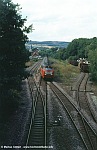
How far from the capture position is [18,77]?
20.7 meters

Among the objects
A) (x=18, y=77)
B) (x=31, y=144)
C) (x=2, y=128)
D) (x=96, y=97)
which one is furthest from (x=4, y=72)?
(x=96, y=97)

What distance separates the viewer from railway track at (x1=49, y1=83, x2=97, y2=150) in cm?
1662

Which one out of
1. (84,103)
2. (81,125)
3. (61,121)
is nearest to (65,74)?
(84,103)

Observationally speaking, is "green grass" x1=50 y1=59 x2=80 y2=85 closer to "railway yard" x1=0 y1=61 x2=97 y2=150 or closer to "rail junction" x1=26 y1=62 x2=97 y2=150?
"rail junction" x1=26 y1=62 x2=97 y2=150

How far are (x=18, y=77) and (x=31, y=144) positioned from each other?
19.6 feet

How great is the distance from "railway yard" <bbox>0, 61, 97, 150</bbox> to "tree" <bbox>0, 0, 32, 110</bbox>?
208cm

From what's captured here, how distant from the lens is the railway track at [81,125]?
54.5 feet

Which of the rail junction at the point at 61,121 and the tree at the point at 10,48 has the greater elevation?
the tree at the point at 10,48

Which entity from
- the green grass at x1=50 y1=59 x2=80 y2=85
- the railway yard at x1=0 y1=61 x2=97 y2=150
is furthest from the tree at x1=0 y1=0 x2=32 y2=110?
the green grass at x1=50 y1=59 x2=80 y2=85

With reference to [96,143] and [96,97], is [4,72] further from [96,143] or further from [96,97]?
[96,97]

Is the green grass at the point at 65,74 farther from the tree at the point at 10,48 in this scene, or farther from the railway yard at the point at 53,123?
the tree at the point at 10,48

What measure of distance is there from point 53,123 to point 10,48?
6.11m

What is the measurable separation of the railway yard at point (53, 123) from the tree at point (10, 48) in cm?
208

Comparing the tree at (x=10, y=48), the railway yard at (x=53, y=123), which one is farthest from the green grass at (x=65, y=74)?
the tree at (x=10, y=48)
